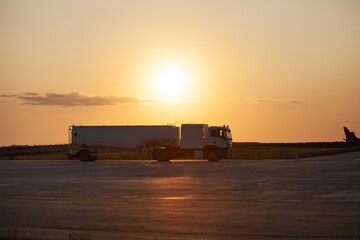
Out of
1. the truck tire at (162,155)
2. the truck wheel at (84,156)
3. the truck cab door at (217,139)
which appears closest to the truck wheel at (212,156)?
the truck cab door at (217,139)

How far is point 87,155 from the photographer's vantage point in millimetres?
60688

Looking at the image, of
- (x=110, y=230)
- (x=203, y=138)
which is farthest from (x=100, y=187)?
(x=203, y=138)

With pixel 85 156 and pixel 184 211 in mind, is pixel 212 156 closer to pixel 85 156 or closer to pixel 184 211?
pixel 85 156

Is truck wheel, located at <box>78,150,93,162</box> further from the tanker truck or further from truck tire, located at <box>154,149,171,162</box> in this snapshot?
truck tire, located at <box>154,149,171,162</box>

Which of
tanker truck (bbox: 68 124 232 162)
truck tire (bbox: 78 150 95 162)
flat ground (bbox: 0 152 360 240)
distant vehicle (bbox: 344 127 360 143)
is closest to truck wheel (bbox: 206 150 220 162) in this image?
tanker truck (bbox: 68 124 232 162)

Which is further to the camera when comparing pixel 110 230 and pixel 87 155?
pixel 87 155

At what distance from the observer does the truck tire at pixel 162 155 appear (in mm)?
57250

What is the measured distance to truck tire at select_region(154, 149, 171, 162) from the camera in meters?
57.2

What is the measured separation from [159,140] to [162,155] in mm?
1846

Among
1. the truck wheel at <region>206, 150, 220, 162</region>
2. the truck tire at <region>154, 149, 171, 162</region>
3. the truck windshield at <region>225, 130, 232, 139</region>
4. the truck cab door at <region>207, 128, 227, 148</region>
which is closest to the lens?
the truck wheel at <region>206, 150, 220, 162</region>

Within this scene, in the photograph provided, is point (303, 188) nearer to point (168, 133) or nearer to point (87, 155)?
point (168, 133)

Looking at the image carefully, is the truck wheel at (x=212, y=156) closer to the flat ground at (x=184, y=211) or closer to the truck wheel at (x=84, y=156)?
the truck wheel at (x=84, y=156)

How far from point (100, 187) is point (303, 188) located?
8.45 metres

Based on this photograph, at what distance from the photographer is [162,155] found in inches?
2261
